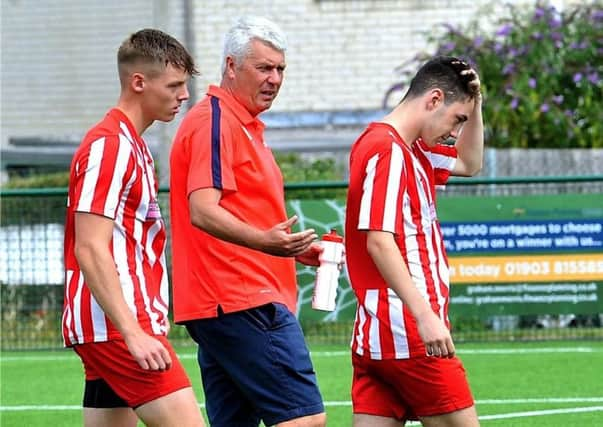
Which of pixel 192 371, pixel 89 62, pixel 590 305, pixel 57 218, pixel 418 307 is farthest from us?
pixel 89 62

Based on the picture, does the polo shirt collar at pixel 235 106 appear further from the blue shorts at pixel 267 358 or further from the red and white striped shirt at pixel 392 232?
the blue shorts at pixel 267 358

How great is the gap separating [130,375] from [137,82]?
123 cm

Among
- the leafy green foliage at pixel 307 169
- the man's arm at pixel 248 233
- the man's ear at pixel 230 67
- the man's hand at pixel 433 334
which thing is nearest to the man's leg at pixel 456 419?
the man's hand at pixel 433 334

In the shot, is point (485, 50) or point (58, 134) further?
point (58, 134)

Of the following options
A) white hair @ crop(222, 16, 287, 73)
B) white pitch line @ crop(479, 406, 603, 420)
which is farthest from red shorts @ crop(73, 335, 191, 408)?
white pitch line @ crop(479, 406, 603, 420)

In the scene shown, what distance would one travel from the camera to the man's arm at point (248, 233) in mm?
5523

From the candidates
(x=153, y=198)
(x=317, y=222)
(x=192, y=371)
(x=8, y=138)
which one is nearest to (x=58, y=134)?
(x=8, y=138)

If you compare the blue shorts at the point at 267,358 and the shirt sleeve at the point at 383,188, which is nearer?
the shirt sleeve at the point at 383,188

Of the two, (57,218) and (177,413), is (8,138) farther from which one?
(177,413)

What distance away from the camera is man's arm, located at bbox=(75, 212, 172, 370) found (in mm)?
5348

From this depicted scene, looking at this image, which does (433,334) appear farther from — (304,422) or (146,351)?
(146,351)

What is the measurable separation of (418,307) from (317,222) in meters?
8.34

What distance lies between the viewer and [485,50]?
17.4 m

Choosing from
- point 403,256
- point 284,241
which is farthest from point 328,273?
point 284,241
